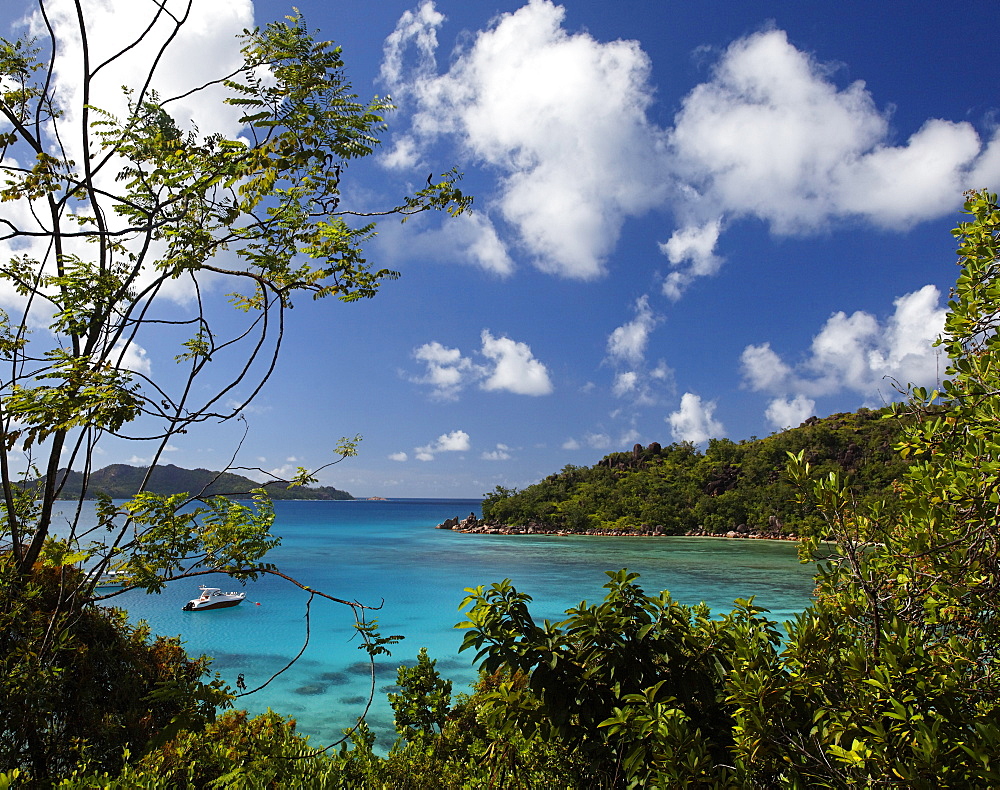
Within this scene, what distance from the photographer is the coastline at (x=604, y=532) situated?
55531 millimetres

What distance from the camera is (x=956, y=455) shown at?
2502 mm

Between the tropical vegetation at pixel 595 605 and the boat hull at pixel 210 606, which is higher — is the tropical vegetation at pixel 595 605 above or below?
above

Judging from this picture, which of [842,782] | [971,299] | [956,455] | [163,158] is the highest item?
[163,158]

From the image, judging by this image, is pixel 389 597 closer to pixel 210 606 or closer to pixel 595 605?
pixel 210 606

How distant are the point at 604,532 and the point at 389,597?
41.6m

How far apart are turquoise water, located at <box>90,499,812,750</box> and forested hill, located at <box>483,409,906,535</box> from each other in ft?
28.1

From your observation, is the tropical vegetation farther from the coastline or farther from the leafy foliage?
the coastline

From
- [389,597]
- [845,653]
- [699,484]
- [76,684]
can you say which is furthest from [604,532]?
[845,653]

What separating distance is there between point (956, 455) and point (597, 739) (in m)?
2.10

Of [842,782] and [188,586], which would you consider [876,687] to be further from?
[188,586]

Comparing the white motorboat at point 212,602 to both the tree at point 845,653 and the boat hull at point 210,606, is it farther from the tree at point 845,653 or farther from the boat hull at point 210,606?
the tree at point 845,653

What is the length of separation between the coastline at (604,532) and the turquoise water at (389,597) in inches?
150

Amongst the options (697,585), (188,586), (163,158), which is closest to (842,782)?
(163,158)

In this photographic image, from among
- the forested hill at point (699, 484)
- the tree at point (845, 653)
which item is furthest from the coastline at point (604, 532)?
the tree at point (845, 653)
